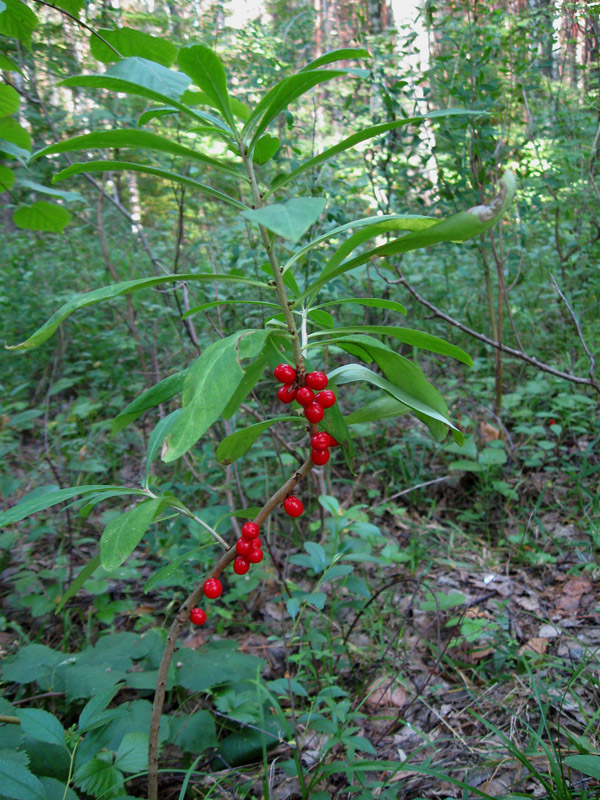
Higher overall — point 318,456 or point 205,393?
point 205,393

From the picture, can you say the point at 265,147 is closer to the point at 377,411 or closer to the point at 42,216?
the point at 377,411

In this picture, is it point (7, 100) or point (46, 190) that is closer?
point (7, 100)

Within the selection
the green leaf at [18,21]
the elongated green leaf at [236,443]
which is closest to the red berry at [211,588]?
the elongated green leaf at [236,443]

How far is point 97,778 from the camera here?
1.15 metres

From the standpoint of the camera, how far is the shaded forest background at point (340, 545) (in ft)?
4.61

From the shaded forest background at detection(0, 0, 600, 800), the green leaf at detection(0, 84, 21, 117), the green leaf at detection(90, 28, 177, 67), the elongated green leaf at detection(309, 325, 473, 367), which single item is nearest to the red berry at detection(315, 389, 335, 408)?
the elongated green leaf at detection(309, 325, 473, 367)

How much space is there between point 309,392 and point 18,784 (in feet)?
2.97

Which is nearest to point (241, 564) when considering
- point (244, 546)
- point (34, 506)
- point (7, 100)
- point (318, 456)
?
point (244, 546)

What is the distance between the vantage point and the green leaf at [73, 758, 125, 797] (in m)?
1.13

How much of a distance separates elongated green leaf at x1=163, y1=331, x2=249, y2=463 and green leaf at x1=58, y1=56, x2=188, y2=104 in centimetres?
37

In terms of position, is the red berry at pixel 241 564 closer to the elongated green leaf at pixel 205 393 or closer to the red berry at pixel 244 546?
the red berry at pixel 244 546

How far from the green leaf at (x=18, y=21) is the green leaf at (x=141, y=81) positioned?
576mm

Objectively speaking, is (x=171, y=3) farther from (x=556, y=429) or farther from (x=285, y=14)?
(x=556, y=429)

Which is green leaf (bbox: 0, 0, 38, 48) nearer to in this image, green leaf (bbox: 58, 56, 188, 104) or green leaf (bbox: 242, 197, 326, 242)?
green leaf (bbox: 58, 56, 188, 104)
